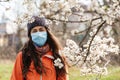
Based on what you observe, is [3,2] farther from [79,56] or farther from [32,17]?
[79,56]

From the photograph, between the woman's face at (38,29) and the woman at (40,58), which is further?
the woman's face at (38,29)

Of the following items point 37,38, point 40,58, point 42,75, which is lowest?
point 42,75

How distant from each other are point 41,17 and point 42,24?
10 centimetres

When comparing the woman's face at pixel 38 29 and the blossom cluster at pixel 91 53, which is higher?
the woman's face at pixel 38 29

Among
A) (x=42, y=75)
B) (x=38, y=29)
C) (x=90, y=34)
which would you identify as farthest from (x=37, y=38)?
(x=90, y=34)

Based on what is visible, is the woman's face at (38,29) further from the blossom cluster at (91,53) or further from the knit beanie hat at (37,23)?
the blossom cluster at (91,53)

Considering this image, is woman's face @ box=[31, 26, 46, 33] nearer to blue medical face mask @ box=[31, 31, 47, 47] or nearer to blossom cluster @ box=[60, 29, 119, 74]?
blue medical face mask @ box=[31, 31, 47, 47]

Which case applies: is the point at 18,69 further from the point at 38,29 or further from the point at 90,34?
the point at 90,34

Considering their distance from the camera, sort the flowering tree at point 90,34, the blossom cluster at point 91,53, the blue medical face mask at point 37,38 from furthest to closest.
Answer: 1. the blue medical face mask at point 37,38
2. the blossom cluster at point 91,53
3. the flowering tree at point 90,34

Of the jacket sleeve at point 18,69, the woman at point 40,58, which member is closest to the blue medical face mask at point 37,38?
the woman at point 40,58

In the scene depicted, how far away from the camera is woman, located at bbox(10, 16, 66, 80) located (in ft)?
17.6

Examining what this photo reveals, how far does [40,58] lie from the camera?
541cm

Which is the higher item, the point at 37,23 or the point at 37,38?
the point at 37,23

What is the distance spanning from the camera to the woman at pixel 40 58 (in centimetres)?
538
